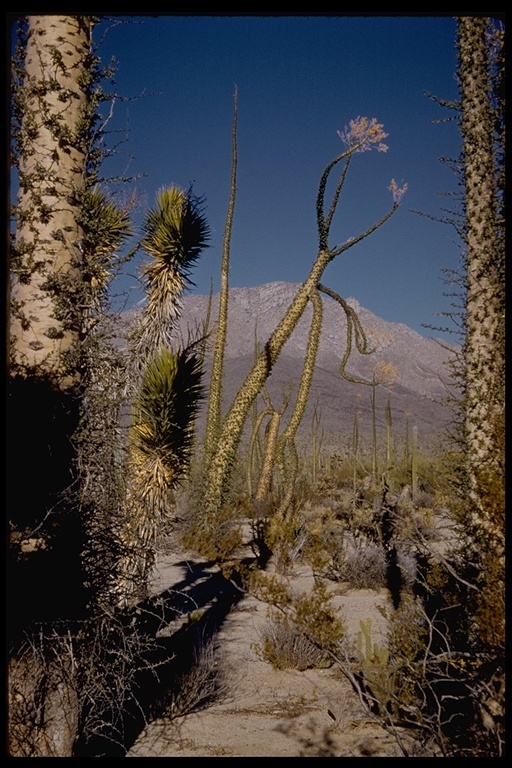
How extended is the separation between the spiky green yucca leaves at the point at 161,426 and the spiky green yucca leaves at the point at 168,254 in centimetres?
43

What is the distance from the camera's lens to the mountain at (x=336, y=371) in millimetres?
55250

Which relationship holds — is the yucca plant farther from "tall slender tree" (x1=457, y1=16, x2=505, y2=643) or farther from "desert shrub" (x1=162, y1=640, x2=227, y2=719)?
"tall slender tree" (x1=457, y1=16, x2=505, y2=643)

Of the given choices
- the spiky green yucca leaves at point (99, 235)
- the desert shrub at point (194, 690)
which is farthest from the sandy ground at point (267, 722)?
the spiky green yucca leaves at point (99, 235)

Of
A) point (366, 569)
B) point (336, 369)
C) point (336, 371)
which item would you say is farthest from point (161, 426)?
point (336, 369)

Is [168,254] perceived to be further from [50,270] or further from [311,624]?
[311,624]

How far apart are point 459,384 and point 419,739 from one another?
263 centimetres

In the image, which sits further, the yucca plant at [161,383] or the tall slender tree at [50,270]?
the yucca plant at [161,383]

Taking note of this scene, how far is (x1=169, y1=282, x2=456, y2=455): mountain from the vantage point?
55250 millimetres

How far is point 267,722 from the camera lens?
4.48 metres

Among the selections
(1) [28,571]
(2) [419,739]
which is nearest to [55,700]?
(1) [28,571]

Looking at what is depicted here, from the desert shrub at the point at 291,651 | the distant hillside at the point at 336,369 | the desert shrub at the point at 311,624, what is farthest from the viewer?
the distant hillside at the point at 336,369

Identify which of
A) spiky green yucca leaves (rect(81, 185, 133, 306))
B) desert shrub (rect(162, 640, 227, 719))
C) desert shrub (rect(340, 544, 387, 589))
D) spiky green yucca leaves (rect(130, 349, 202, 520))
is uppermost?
spiky green yucca leaves (rect(81, 185, 133, 306))

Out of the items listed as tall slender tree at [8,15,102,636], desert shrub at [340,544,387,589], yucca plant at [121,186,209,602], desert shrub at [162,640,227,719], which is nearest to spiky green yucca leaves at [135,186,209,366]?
yucca plant at [121,186,209,602]

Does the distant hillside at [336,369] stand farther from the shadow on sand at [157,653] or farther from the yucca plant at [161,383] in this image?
the shadow on sand at [157,653]
